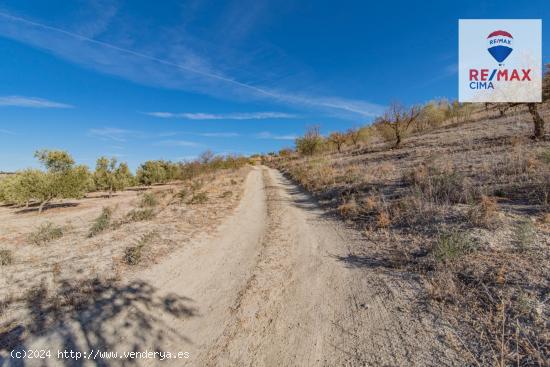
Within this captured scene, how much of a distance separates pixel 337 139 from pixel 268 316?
51920 millimetres

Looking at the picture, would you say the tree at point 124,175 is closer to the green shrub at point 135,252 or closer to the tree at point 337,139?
the green shrub at point 135,252

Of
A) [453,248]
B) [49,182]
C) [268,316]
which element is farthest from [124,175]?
[453,248]

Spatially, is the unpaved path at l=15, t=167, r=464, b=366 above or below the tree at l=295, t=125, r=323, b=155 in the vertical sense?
below

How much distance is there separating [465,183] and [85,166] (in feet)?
126

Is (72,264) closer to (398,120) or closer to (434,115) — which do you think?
(398,120)

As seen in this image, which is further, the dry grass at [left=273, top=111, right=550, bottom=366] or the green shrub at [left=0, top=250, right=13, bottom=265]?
the green shrub at [left=0, top=250, right=13, bottom=265]

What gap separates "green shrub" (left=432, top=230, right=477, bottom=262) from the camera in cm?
472

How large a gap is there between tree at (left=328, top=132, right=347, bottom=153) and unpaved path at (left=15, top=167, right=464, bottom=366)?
159 ft

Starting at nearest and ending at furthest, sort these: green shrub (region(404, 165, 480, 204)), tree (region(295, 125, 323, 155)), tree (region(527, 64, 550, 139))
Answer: green shrub (region(404, 165, 480, 204)), tree (region(527, 64, 550, 139)), tree (region(295, 125, 323, 155))

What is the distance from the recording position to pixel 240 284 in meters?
5.05

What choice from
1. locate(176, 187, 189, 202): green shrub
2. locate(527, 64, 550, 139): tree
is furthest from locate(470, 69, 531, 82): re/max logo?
locate(176, 187, 189, 202): green shrub

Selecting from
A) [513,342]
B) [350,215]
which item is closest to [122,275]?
[513,342]

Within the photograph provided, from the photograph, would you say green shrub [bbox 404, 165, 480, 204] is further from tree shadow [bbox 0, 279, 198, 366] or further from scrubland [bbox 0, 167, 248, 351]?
tree shadow [bbox 0, 279, 198, 366]

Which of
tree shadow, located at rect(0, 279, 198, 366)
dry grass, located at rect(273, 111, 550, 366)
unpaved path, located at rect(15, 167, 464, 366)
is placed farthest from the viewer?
tree shadow, located at rect(0, 279, 198, 366)
